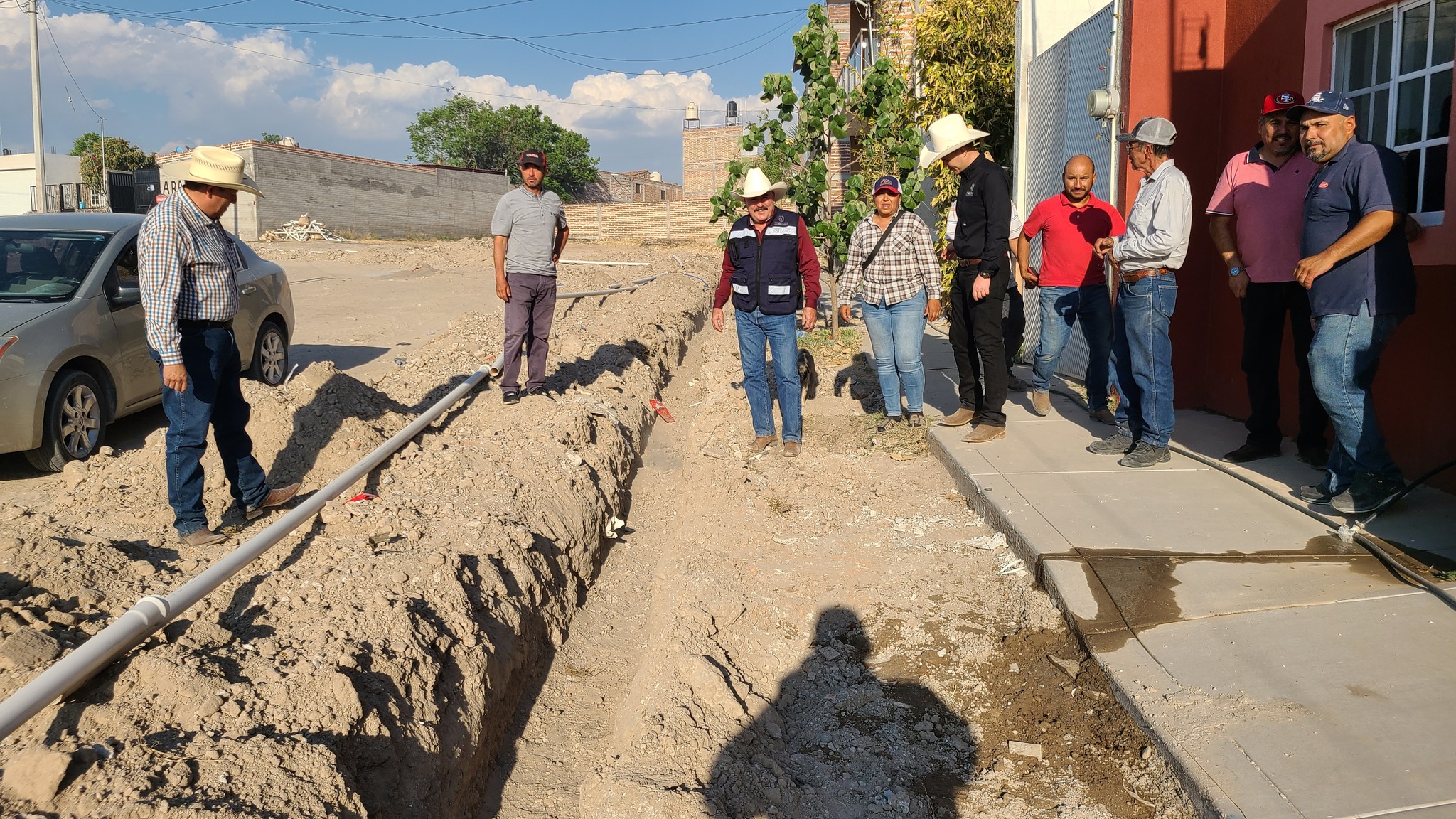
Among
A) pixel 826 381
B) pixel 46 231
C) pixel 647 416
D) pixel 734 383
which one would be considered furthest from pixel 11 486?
pixel 826 381

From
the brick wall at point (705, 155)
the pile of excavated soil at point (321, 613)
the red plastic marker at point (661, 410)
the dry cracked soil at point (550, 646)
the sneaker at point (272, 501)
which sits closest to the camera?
the pile of excavated soil at point (321, 613)

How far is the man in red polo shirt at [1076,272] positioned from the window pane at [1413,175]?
176cm

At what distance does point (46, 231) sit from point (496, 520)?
16.5 ft

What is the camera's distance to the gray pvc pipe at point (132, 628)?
282 centimetres

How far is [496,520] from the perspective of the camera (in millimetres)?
4973

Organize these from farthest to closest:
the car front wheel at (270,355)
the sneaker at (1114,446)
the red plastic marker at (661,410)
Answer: the red plastic marker at (661,410) < the car front wheel at (270,355) < the sneaker at (1114,446)

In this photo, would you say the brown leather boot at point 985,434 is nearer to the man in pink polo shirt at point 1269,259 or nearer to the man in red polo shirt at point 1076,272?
the man in red polo shirt at point 1076,272

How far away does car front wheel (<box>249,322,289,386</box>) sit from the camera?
350 inches

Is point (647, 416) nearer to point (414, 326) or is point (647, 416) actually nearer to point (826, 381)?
point (826, 381)

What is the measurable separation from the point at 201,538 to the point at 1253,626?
15.7ft

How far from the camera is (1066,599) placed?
4.17 m

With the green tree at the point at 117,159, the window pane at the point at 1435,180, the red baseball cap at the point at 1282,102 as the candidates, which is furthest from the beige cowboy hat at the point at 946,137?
the green tree at the point at 117,159

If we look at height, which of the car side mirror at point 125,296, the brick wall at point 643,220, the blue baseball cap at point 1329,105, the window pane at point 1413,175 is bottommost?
the car side mirror at point 125,296

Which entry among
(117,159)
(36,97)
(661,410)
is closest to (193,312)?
(661,410)
